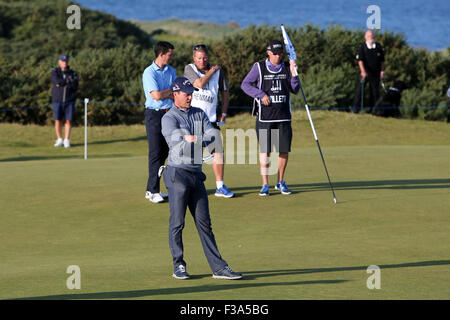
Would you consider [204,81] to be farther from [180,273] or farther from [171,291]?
[171,291]

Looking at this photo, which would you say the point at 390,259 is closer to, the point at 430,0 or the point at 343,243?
the point at 343,243

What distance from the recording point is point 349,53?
2906 centimetres

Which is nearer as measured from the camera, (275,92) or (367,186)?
(275,92)

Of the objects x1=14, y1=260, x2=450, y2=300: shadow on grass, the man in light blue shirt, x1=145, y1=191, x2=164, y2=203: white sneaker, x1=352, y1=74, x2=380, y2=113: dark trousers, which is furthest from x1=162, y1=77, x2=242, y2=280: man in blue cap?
x1=352, y1=74, x2=380, y2=113: dark trousers

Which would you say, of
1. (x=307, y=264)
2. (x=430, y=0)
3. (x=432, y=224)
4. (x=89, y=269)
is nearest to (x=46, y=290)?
(x=89, y=269)

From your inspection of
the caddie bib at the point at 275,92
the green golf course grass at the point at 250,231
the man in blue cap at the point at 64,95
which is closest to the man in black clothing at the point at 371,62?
the green golf course grass at the point at 250,231

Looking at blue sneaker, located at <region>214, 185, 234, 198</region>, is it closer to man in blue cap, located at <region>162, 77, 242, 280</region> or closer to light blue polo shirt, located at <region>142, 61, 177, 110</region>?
light blue polo shirt, located at <region>142, 61, 177, 110</region>

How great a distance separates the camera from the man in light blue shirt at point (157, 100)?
11531 mm

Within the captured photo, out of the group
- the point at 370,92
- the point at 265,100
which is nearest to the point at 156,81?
the point at 265,100

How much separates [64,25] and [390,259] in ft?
149

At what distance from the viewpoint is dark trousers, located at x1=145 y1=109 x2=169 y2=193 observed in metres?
11.8

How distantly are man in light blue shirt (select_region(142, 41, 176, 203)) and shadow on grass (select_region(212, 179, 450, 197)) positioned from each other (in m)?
1.18

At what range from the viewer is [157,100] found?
11.5 m

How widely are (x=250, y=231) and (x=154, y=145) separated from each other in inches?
98.5
